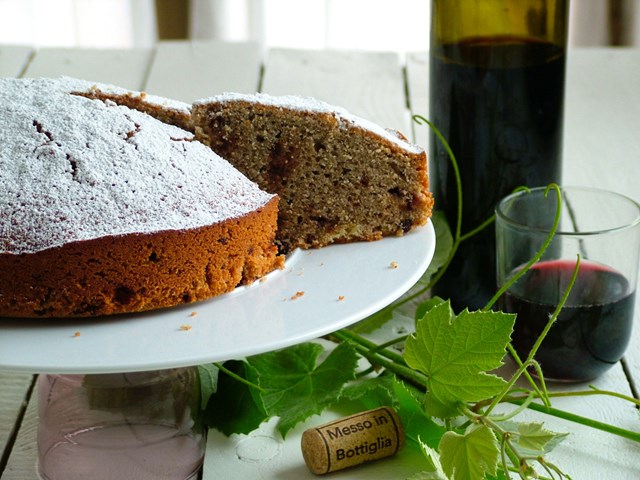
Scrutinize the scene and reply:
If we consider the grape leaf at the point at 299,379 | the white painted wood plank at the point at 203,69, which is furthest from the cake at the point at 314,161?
the white painted wood plank at the point at 203,69

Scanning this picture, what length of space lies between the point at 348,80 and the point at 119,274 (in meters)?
1.27

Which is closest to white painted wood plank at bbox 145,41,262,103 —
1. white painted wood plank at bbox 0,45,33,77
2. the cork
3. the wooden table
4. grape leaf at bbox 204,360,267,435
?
the wooden table

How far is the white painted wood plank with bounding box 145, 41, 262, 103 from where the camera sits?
6.71ft

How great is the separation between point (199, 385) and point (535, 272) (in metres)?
0.46

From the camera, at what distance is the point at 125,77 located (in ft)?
6.99

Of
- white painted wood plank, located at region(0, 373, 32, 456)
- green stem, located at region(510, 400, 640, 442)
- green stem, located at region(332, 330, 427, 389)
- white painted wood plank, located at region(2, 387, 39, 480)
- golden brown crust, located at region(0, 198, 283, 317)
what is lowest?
white painted wood plank, located at region(2, 387, 39, 480)

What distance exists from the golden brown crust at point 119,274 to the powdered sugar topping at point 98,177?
0.04 ft

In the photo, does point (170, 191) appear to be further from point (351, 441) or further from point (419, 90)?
point (419, 90)

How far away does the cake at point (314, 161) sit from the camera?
1.10 m

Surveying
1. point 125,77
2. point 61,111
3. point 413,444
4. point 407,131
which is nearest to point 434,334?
point 413,444

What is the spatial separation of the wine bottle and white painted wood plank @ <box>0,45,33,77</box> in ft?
3.48

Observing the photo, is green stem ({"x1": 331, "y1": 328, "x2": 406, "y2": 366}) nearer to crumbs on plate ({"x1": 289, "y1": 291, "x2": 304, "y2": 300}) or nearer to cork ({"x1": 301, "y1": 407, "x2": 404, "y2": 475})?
cork ({"x1": 301, "y1": 407, "x2": 404, "y2": 475})

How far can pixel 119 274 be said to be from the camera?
95 cm

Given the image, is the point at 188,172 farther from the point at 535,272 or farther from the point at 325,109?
the point at 535,272
